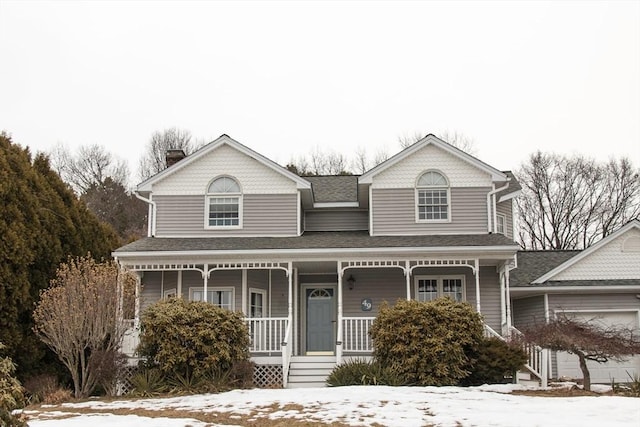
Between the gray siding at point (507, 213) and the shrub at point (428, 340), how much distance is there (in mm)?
6857

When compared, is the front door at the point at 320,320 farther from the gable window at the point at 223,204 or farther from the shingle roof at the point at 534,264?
the shingle roof at the point at 534,264

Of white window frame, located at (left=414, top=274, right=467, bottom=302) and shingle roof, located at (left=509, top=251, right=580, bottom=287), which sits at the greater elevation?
shingle roof, located at (left=509, top=251, right=580, bottom=287)

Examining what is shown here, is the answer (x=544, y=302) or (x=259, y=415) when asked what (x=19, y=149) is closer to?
(x=259, y=415)

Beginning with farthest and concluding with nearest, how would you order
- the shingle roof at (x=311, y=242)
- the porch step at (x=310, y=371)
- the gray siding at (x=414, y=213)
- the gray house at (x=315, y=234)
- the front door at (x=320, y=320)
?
the gray siding at (x=414, y=213)
the front door at (x=320, y=320)
the gray house at (x=315, y=234)
the shingle roof at (x=311, y=242)
the porch step at (x=310, y=371)

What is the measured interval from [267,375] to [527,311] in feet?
26.8

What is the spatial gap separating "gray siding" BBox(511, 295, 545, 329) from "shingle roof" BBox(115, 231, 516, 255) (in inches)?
101

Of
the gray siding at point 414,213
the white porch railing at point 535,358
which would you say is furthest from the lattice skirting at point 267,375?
the white porch railing at point 535,358

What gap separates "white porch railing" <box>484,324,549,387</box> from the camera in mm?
16891

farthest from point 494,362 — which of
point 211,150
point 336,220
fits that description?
point 211,150

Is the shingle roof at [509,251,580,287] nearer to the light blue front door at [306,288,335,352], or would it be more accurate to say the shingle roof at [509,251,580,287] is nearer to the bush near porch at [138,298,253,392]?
the light blue front door at [306,288,335,352]

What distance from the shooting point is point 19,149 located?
19.5 metres

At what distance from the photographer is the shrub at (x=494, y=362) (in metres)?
16.6

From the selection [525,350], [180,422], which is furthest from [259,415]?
[525,350]

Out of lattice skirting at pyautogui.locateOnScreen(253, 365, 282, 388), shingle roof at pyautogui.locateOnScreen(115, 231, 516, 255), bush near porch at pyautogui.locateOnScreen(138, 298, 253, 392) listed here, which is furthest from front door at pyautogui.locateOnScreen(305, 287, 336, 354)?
bush near porch at pyautogui.locateOnScreen(138, 298, 253, 392)
